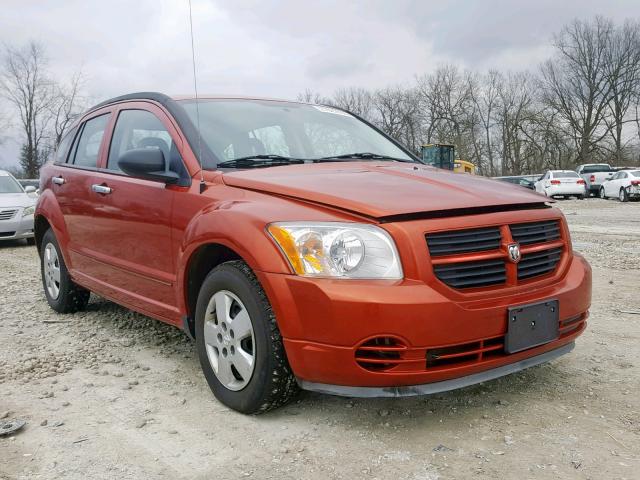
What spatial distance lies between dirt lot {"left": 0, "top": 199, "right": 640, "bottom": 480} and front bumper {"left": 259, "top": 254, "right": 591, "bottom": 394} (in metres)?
0.28

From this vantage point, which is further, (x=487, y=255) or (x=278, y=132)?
(x=278, y=132)

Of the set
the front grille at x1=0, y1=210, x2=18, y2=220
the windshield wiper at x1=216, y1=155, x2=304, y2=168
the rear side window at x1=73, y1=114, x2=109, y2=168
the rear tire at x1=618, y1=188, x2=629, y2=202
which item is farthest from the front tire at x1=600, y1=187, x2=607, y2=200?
the windshield wiper at x1=216, y1=155, x2=304, y2=168

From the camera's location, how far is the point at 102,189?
12.8 ft

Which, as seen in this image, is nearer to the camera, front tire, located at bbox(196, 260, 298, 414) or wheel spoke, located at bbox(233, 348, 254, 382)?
front tire, located at bbox(196, 260, 298, 414)

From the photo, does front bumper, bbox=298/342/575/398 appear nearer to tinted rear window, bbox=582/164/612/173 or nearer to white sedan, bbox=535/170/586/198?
white sedan, bbox=535/170/586/198

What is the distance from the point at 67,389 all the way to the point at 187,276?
36.1 inches

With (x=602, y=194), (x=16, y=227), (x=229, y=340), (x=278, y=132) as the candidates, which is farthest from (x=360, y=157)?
(x=602, y=194)

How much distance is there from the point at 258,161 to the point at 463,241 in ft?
4.32

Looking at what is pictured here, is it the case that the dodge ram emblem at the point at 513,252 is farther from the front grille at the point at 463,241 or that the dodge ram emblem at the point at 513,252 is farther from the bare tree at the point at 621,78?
the bare tree at the point at 621,78

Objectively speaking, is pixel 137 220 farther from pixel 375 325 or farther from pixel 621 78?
pixel 621 78

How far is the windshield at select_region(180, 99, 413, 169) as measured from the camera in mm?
3359

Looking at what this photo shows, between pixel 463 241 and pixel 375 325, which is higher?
pixel 463 241

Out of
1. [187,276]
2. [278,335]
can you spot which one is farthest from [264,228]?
[187,276]

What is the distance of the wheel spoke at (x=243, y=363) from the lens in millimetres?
2641
